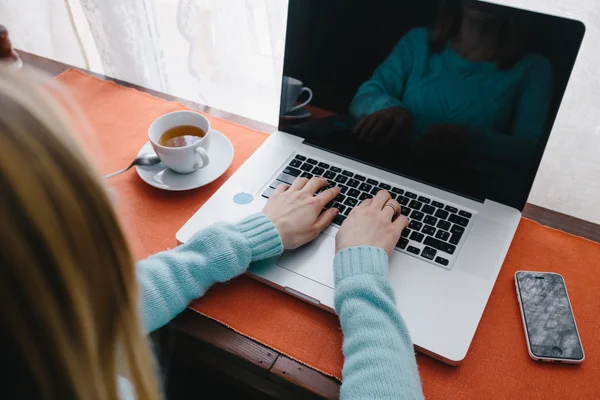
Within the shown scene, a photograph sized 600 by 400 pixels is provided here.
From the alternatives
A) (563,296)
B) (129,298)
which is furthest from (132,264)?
(563,296)

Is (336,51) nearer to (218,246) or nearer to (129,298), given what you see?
(218,246)

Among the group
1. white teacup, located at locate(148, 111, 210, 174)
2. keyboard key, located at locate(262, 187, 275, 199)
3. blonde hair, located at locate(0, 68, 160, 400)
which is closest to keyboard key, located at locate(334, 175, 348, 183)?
keyboard key, located at locate(262, 187, 275, 199)

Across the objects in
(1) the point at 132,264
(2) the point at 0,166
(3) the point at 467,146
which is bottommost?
(3) the point at 467,146

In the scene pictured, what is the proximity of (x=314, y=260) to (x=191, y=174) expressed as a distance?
0.27 m

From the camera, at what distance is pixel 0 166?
0.27 meters

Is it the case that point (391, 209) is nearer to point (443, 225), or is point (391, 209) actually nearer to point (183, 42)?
point (443, 225)

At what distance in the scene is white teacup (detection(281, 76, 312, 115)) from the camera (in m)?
0.77

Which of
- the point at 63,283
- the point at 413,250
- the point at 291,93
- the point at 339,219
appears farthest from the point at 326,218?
the point at 63,283

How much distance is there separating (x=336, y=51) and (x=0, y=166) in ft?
1.77

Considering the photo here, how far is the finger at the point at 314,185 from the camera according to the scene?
723 mm

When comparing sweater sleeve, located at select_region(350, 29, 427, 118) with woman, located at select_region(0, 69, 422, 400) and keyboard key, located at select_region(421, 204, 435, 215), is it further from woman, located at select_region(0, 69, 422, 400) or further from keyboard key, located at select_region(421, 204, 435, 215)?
woman, located at select_region(0, 69, 422, 400)

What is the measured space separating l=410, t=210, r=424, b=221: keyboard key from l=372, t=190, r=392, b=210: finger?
0.14 ft

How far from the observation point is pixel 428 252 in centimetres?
66

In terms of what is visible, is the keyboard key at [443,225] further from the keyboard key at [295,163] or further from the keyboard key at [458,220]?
the keyboard key at [295,163]
